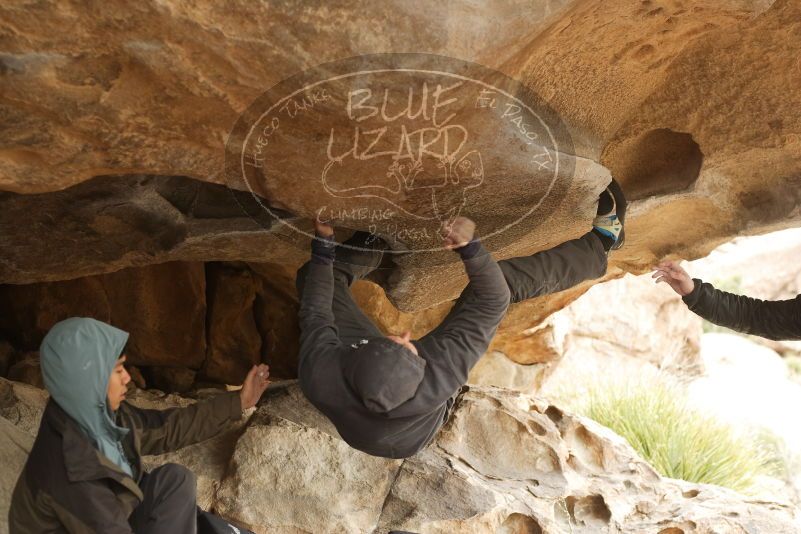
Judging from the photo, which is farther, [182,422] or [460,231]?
[182,422]

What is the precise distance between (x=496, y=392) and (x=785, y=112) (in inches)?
76.4

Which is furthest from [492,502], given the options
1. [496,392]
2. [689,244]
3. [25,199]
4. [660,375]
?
[660,375]

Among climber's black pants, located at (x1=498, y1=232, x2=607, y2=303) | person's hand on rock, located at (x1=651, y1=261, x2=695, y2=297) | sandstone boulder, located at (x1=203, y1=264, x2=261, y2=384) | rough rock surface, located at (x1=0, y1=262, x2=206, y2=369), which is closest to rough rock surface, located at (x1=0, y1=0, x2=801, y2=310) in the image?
climber's black pants, located at (x1=498, y1=232, x2=607, y2=303)

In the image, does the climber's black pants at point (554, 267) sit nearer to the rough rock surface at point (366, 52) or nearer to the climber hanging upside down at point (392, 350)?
the climber hanging upside down at point (392, 350)

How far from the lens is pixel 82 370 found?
2.23 m

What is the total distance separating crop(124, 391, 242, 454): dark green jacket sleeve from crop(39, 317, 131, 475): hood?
441 mm

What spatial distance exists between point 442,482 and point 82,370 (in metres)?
1.76

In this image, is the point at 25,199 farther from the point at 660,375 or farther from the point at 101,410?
the point at 660,375

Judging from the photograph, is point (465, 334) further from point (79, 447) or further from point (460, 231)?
point (79, 447)

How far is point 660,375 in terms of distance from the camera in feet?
33.1

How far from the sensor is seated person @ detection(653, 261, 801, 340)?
3.49m

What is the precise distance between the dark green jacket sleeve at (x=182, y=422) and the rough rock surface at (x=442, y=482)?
41cm

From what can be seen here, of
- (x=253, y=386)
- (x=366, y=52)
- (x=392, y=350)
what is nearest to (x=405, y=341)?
(x=392, y=350)

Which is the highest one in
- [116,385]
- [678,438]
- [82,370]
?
[82,370]
